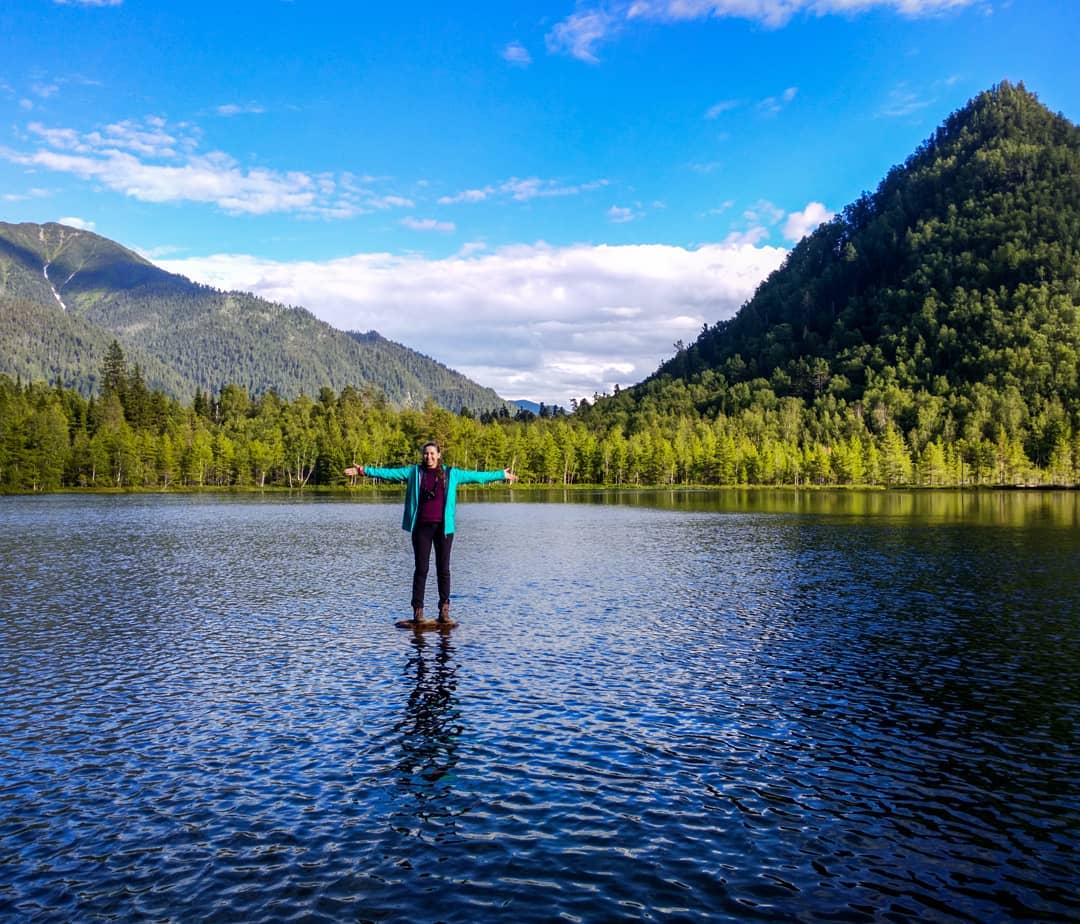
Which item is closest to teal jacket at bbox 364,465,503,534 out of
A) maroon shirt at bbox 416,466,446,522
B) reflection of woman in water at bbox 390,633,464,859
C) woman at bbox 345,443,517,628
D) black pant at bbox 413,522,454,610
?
woman at bbox 345,443,517,628

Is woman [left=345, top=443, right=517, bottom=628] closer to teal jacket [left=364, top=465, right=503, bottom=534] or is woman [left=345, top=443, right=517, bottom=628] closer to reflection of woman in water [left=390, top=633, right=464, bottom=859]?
teal jacket [left=364, top=465, right=503, bottom=534]

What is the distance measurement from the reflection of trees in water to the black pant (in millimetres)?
3598

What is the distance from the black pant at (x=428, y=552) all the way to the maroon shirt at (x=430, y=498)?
281 mm

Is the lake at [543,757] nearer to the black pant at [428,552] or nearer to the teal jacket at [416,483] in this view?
the black pant at [428,552]

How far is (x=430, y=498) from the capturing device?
26672 mm

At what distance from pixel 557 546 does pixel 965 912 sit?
52540 mm

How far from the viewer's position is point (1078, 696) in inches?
781

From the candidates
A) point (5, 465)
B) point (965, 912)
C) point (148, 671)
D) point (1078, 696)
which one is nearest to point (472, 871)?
point (965, 912)

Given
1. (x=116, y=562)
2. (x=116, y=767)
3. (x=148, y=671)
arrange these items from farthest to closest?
(x=116, y=562) < (x=148, y=671) < (x=116, y=767)

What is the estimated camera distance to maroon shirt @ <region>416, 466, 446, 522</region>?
2666 cm

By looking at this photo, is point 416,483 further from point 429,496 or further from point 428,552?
point 428,552

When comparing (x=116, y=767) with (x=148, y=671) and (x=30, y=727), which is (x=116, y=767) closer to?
(x=30, y=727)

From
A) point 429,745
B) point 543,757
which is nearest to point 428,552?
point 429,745

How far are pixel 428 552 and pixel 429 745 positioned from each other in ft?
38.1
